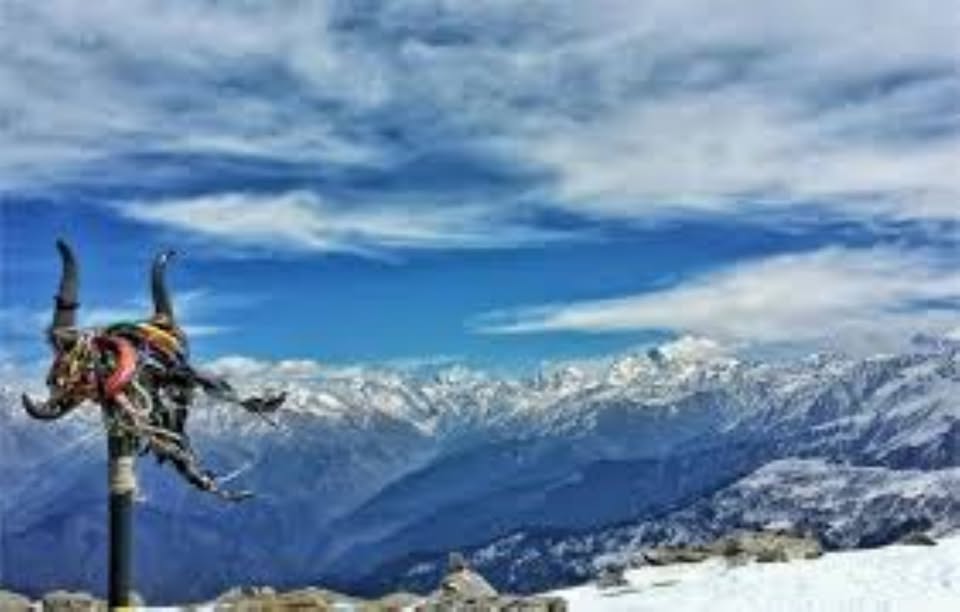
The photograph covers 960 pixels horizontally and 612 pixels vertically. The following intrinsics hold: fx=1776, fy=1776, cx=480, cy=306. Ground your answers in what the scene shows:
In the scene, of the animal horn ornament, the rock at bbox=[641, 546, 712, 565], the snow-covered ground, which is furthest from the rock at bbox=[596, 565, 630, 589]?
the animal horn ornament

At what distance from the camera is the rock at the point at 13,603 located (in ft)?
161

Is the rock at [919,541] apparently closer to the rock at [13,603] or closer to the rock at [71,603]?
the rock at [71,603]

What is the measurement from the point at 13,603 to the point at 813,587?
74.7ft

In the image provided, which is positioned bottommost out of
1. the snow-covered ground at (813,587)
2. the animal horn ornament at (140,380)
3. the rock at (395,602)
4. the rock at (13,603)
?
the animal horn ornament at (140,380)

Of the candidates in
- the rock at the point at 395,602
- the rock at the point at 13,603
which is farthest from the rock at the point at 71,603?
the rock at the point at 395,602

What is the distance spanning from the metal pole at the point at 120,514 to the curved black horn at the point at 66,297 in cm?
83

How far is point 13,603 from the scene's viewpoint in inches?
1984

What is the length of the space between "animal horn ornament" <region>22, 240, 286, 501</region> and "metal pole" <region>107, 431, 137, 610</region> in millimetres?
94

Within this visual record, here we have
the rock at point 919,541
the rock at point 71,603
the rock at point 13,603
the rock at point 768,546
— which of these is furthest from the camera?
the rock at point 768,546

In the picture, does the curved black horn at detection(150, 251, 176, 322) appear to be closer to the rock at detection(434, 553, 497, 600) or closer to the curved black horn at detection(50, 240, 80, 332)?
the curved black horn at detection(50, 240, 80, 332)

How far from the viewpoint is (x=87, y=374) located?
964 centimetres

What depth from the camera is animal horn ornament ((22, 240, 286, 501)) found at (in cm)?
955

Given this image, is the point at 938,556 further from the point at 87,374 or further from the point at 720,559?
the point at 87,374

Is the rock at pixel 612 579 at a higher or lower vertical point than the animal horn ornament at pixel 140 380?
higher
